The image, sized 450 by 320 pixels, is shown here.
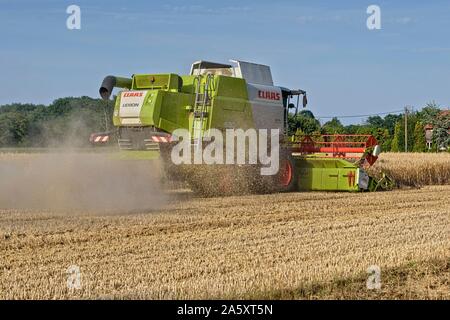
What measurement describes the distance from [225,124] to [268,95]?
1.90 metres

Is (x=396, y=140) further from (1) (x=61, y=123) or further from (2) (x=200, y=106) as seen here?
(1) (x=61, y=123)

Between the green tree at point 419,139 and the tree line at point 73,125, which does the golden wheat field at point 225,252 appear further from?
the green tree at point 419,139

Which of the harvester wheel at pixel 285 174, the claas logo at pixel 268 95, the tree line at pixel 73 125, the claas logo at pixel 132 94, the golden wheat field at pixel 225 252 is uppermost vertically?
the claas logo at pixel 268 95

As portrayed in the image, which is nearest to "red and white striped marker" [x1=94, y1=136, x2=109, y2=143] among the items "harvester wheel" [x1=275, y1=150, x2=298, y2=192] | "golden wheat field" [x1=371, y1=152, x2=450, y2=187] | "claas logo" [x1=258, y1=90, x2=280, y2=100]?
"claas logo" [x1=258, y1=90, x2=280, y2=100]

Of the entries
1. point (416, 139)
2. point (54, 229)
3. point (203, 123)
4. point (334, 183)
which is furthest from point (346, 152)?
point (416, 139)

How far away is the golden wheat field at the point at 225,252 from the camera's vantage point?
583 cm

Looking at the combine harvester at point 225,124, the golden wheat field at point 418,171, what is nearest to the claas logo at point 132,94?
the combine harvester at point 225,124

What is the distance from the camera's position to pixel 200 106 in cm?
1404

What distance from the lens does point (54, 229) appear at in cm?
928

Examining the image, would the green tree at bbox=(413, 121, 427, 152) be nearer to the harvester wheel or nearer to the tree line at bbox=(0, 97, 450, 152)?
the tree line at bbox=(0, 97, 450, 152)

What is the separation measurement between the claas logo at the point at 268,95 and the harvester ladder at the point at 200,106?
1.74 metres

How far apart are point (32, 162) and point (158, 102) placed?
8.93ft

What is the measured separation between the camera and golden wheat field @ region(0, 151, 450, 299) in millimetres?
5832
